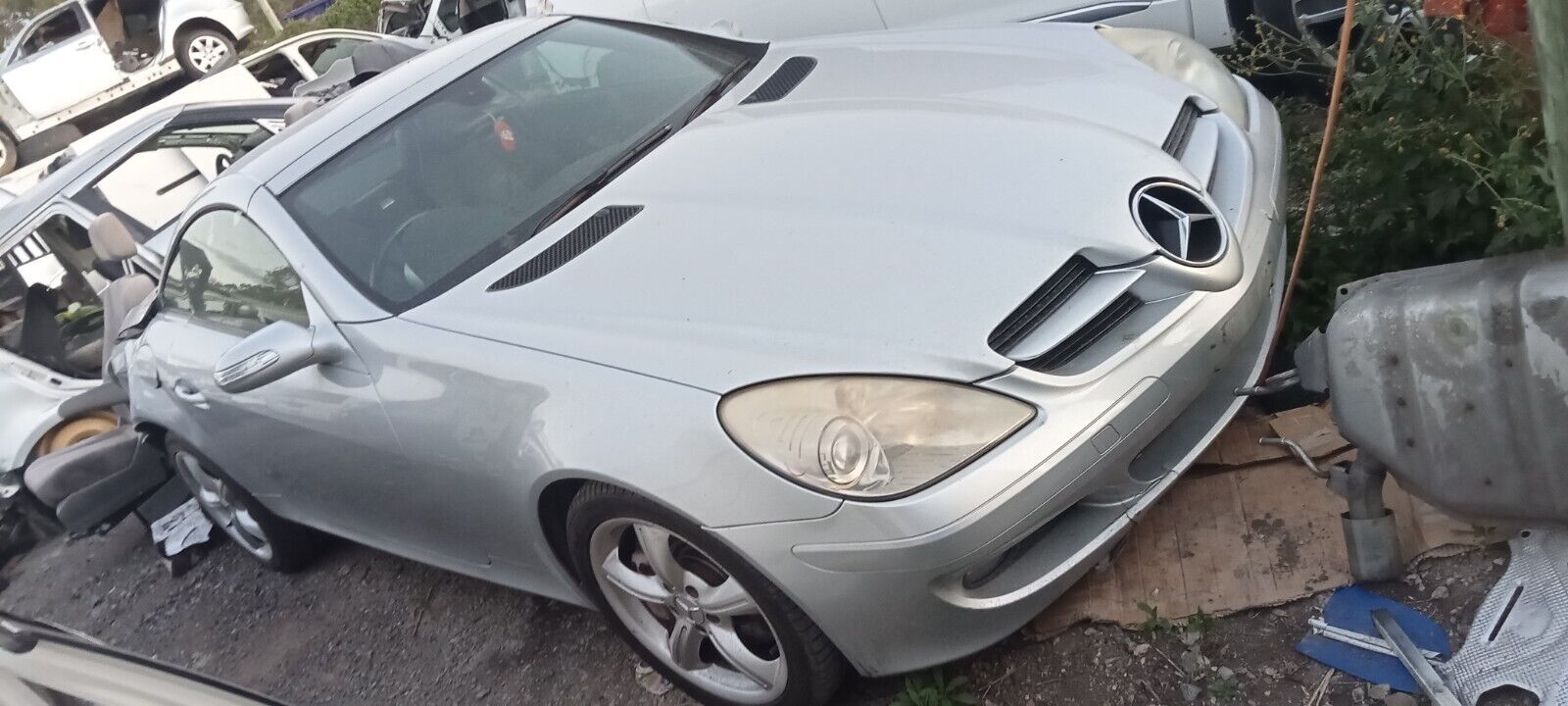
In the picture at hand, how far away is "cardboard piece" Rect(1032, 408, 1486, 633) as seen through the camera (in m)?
2.53

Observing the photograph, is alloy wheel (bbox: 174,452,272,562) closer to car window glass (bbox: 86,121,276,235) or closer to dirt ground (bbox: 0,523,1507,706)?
dirt ground (bbox: 0,523,1507,706)

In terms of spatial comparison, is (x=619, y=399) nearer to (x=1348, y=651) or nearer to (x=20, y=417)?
(x=1348, y=651)

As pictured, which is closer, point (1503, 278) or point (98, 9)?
point (1503, 278)

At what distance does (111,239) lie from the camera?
15.0 ft

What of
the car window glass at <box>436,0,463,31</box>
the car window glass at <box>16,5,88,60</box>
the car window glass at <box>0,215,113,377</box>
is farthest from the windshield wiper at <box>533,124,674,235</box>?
the car window glass at <box>16,5,88,60</box>

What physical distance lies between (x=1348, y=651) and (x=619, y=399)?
1.52 m

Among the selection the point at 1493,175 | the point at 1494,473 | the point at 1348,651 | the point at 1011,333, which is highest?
the point at 1011,333

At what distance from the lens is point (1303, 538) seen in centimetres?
263

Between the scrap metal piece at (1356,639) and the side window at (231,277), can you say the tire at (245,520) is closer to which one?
the side window at (231,277)

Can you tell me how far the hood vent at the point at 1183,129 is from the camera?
289 centimetres

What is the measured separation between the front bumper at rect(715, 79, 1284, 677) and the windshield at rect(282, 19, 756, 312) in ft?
3.99

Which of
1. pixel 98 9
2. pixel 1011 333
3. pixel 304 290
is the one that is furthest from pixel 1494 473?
pixel 98 9

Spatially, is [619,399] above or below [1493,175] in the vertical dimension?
above

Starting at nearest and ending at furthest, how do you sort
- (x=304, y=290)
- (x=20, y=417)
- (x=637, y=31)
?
(x=304, y=290) < (x=637, y=31) < (x=20, y=417)
